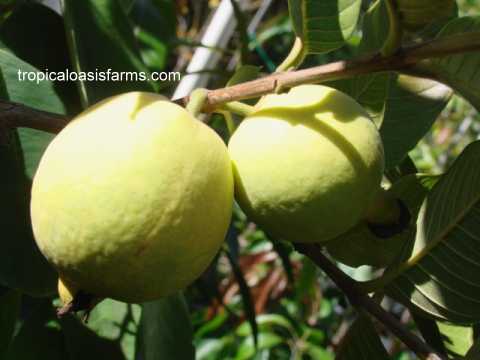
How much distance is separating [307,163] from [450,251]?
11.9 inches

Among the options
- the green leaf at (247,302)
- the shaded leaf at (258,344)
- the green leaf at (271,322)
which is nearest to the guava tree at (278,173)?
the green leaf at (247,302)

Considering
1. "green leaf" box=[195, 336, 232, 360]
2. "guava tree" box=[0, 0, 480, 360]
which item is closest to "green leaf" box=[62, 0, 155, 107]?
"guava tree" box=[0, 0, 480, 360]

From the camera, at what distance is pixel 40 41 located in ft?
3.23

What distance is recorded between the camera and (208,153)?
646 mm

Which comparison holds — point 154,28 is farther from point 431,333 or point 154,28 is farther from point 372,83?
point 431,333

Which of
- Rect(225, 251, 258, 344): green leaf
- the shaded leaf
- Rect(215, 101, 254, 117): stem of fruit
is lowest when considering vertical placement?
the shaded leaf

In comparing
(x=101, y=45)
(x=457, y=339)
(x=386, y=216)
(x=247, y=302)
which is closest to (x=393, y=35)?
(x=386, y=216)

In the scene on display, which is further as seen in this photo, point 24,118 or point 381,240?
point 381,240

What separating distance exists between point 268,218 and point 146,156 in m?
0.18

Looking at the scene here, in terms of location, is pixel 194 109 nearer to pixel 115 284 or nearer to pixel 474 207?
pixel 115 284

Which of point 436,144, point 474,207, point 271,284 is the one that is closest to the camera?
point 474,207

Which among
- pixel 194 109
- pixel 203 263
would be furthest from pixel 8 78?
pixel 203 263

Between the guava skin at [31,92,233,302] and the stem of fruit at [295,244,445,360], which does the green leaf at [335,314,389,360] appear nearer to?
the stem of fruit at [295,244,445,360]

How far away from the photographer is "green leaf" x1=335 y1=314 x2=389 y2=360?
840 mm
